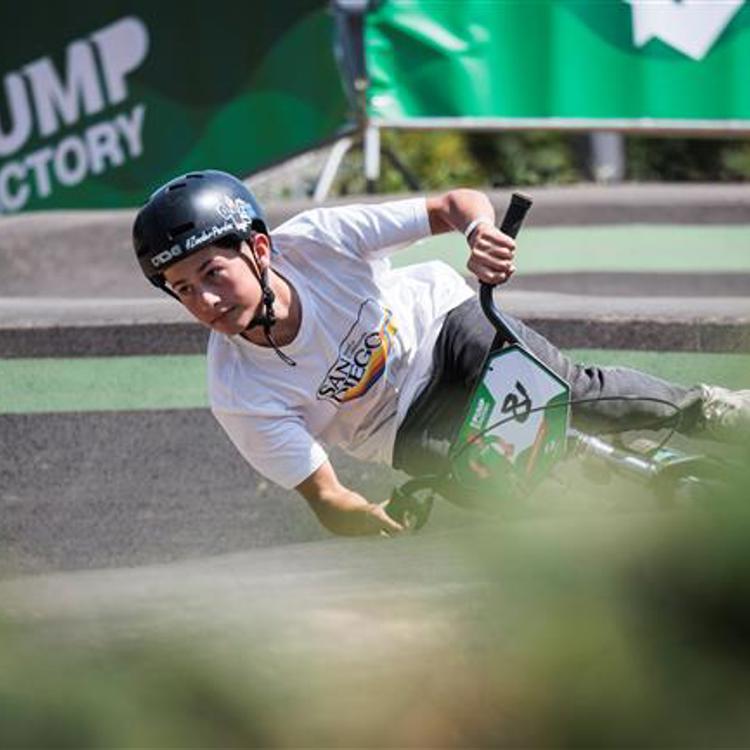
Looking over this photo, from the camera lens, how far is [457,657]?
1380mm

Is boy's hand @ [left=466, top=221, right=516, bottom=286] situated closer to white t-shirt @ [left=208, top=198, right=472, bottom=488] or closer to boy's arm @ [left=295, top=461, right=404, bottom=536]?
white t-shirt @ [left=208, top=198, right=472, bottom=488]

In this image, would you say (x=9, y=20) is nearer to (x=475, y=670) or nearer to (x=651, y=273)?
(x=651, y=273)

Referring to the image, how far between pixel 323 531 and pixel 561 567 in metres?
5.04

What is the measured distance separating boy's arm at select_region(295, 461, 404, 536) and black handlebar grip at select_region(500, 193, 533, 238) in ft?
2.43

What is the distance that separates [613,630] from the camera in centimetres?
130

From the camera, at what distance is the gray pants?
4.71 m

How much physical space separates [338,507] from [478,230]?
0.80 metres

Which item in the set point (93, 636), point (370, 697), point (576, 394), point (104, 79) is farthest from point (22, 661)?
point (104, 79)

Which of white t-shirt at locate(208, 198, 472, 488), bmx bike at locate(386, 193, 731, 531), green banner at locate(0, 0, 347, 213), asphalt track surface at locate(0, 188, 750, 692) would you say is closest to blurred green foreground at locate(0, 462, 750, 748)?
asphalt track surface at locate(0, 188, 750, 692)

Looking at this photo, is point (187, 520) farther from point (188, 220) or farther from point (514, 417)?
point (514, 417)

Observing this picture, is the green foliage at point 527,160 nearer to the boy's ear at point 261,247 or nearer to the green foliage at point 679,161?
the green foliage at point 679,161

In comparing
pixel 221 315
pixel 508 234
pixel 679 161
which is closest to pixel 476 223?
pixel 508 234

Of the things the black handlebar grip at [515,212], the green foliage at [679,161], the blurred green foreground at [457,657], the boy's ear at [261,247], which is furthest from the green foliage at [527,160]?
the blurred green foreground at [457,657]

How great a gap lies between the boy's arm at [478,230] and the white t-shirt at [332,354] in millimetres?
50
